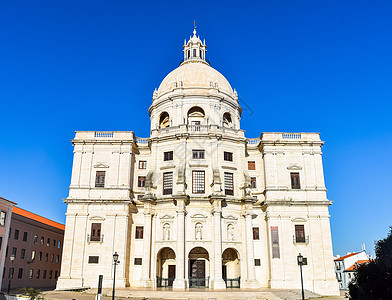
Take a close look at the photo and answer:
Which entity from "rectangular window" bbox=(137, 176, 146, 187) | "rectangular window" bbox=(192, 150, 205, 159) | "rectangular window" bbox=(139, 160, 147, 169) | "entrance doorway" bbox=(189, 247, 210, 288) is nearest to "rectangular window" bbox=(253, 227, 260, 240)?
"entrance doorway" bbox=(189, 247, 210, 288)

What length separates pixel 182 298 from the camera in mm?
31906

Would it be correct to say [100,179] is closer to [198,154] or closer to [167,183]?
[167,183]

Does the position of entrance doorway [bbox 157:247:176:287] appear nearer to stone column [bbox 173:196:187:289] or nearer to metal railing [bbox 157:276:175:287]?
metal railing [bbox 157:276:175:287]

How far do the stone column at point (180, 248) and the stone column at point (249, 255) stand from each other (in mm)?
6806

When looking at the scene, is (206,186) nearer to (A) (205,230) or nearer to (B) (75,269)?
(A) (205,230)

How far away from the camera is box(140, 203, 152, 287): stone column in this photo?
37.9 m

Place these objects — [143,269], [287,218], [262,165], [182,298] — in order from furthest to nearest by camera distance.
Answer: [262,165] → [287,218] → [143,269] → [182,298]

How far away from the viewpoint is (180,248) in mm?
38062

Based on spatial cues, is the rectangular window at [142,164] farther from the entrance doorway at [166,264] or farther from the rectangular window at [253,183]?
the rectangular window at [253,183]

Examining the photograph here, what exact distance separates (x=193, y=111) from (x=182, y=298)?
2484cm

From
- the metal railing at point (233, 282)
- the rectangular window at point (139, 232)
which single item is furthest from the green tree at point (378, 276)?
the rectangular window at point (139, 232)

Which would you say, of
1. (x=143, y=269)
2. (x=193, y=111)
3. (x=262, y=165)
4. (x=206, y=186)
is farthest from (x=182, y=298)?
(x=193, y=111)

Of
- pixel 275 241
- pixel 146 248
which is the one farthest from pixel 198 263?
pixel 275 241

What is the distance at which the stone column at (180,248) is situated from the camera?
120 ft
